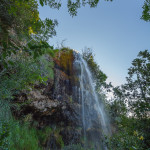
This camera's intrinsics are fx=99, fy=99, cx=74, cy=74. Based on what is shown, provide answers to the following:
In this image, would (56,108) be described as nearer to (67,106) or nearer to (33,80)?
(67,106)

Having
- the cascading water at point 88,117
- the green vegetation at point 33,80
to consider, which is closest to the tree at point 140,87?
the green vegetation at point 33,80

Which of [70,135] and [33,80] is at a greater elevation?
[33,80]

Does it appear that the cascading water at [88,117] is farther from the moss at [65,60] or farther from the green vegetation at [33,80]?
the green vegetation at [33,80]

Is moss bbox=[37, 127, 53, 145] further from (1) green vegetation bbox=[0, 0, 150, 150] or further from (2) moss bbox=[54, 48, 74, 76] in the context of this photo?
(2) moss bbox=[54, 48, 74, 76]

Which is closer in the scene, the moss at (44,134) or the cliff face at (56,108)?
the cliff face at (56,108)

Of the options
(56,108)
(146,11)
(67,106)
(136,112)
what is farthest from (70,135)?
(146,11)

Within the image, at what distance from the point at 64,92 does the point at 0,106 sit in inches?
166

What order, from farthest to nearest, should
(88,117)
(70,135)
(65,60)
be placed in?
(65,60) → (88,117) → (70,135)

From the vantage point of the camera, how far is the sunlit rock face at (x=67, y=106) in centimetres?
501

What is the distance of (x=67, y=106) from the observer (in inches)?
249

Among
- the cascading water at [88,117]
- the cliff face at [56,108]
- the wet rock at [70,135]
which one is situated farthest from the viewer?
the cascading water at [88,117]

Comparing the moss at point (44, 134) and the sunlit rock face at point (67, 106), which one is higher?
the sunlit rock face at point (67, 106)

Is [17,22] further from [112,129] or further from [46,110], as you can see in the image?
[112,129]

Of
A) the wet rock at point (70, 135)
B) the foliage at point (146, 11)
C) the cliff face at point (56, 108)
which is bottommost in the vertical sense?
the wet rock at point (70, 135)
